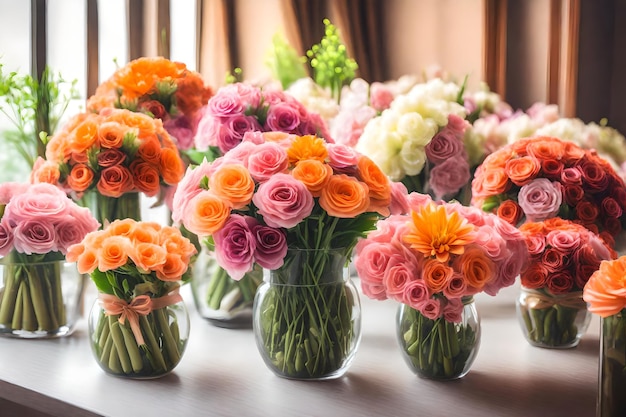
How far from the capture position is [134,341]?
1.01 m

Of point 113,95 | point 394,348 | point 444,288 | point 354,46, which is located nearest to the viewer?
point 444,288

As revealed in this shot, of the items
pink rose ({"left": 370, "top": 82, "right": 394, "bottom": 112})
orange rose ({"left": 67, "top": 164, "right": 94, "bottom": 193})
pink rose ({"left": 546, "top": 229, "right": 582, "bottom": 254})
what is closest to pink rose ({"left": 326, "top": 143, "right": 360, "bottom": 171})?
pink rose ({"left": 546, "top": 229, "right": 582, "bottom": 254})

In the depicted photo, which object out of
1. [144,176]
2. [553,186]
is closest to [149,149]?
[144,176]

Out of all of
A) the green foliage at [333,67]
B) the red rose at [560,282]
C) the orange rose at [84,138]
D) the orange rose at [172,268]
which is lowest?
the red rose at [560,282]

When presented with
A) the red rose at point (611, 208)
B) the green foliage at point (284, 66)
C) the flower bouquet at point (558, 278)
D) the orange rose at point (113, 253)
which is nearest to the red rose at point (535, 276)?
the flower bouquet at point (558, 278)

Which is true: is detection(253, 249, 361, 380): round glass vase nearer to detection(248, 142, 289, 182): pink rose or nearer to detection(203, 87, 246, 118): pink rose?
detection(248, 142, 289, 182): pink rose

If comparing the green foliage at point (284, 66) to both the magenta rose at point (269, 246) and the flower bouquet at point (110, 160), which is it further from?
the magenta rose at point (269, 246)

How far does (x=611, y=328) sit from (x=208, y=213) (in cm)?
45

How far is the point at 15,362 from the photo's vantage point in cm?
108

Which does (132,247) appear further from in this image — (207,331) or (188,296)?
(188,296)

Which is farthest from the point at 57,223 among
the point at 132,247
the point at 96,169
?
the point at 132,247

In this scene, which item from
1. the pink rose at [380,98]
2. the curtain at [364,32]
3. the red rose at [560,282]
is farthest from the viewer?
the curtain at [364,32]

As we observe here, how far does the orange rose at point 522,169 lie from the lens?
1229mm

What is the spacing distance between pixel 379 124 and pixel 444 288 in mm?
575
